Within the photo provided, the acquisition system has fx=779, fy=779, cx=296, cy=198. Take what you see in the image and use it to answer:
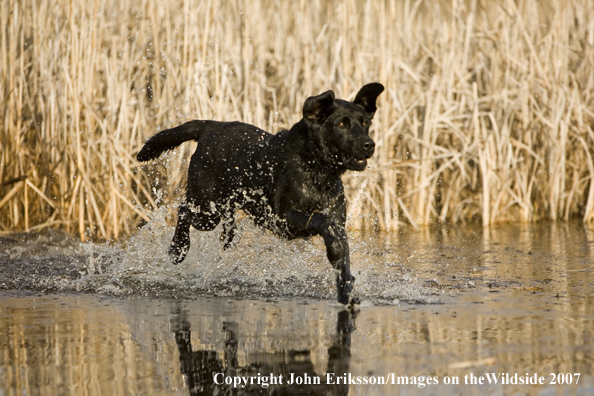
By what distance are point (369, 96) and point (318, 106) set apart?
0.35 metres

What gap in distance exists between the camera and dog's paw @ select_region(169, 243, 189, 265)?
533 centimetres

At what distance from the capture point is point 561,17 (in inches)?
306

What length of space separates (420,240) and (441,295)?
9.03 feet

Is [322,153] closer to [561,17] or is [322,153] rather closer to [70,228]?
[70,228]

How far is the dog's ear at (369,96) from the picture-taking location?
14.9ft

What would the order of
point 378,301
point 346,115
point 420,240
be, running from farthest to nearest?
point 420,240 → point 346,115 → point 378,301

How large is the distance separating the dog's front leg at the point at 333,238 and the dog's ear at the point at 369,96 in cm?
75

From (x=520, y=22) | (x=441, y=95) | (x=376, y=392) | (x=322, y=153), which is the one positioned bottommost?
(x=376, y=392)

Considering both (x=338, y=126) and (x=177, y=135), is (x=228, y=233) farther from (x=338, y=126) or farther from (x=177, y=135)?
(x=338, y=126)


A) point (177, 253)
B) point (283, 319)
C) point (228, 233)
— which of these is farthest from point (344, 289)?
point (177, 253)

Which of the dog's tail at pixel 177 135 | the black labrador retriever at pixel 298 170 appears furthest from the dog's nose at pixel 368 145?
the dog's tail at pixel 177 135

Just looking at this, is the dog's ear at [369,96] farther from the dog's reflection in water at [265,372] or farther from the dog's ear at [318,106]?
the dog's reflection in water at [265,372]

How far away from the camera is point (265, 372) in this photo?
8.81 feet

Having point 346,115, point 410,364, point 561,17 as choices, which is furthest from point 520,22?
point 410,364
